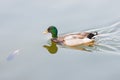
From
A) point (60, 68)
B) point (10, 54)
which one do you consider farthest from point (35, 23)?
point (60, 68)

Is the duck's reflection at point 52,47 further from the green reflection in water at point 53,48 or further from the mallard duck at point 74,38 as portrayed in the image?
the mallard duck at point 74,38

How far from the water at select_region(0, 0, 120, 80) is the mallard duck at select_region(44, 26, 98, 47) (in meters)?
0.15

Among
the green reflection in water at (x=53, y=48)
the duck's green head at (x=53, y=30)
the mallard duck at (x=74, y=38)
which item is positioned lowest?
the green reflection in water at (x=53, y=48)

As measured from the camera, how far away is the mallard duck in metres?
8.90

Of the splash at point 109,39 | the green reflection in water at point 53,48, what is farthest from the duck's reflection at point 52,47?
the splash at point 109,39

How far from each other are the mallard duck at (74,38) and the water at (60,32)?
0.49 ft

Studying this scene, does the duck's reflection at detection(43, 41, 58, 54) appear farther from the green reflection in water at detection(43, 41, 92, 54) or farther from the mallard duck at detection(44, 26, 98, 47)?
the mallard duck at detection(44, 26, 98, 47)

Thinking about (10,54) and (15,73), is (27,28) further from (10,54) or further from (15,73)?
(15,73)

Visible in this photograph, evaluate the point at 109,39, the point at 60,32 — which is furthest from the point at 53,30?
the point at 109,39

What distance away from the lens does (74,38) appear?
9.01 metres

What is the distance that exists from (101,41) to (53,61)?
3.81 ft

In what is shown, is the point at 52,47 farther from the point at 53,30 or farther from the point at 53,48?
the point at 53,30

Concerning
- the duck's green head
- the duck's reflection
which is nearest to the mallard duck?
the duck's green head

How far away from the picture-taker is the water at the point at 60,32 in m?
7.86
